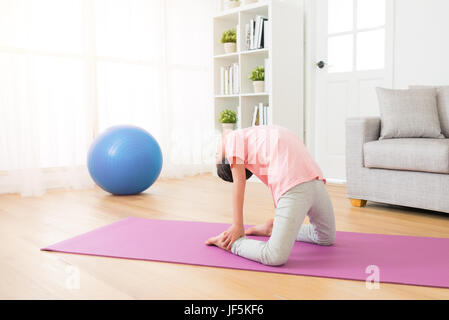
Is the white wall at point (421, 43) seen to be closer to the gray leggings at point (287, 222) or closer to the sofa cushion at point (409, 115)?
the sofa cushion at point (409, 115)

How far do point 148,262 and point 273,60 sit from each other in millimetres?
2850

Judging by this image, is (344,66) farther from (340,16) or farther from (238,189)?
(238,189)

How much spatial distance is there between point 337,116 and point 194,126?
1.52 meters

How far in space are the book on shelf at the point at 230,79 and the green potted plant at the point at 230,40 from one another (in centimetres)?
16

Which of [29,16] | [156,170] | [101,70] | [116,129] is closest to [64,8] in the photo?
[29,16]

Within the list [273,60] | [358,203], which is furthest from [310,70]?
[358,203]

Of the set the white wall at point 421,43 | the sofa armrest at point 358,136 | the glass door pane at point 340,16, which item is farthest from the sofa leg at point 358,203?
the glass door pane at point 340,16

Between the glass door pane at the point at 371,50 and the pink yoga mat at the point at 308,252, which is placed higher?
the glass door pane at the point at 371,50

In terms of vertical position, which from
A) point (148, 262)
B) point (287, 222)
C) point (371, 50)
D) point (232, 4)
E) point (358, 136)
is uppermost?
point (232, 4)

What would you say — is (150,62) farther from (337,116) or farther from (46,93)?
(337,116)

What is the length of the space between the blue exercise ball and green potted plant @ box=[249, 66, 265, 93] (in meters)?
1.35

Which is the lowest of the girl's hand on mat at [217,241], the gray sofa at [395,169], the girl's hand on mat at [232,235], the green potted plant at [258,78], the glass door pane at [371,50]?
the girl's hand on mat at [217,241]

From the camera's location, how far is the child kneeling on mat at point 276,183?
5.86 ft

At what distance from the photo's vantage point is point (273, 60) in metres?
4.29
